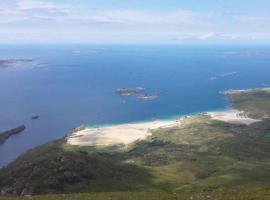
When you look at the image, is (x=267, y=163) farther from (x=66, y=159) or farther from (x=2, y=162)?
(x=2, y=162)

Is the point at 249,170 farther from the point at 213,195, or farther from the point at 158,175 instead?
the point at 213,195

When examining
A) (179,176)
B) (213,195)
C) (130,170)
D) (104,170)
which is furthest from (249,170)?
(213,195)

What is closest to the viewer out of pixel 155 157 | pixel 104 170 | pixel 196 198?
pixel 196 198

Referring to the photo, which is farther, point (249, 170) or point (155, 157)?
point (155, 157)

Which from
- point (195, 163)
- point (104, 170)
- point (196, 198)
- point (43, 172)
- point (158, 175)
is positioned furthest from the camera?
point (195, 163)

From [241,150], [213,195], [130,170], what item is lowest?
[241,150]

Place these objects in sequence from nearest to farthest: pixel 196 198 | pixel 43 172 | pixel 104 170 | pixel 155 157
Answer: pixel 196 198, pixel 43 172, pixel 104 170, pixel 155 157

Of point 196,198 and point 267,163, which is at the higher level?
point 196,198

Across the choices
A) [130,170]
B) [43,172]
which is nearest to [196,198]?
[43,172]

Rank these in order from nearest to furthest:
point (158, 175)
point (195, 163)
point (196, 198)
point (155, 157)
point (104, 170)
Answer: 1. point (196, 198)
2. point (104, 170)
3. point (158, 175)
4. point (195, 163)
5. point (155, 157)
